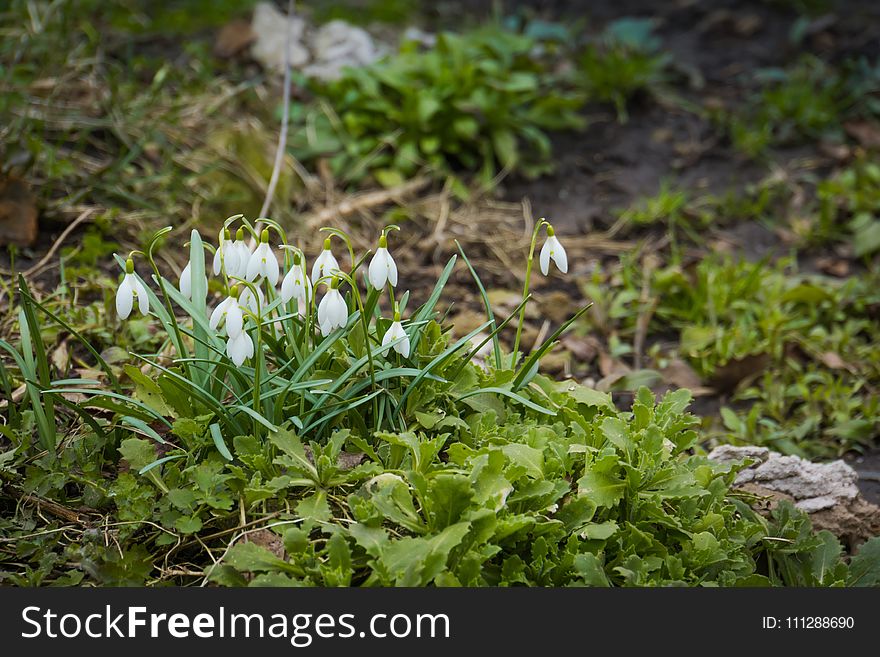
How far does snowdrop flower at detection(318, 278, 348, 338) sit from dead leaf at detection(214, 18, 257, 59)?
3.04 metres

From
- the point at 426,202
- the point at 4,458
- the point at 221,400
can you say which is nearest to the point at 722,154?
the point at 426,202

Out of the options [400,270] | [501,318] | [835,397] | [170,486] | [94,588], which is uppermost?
[400,270]

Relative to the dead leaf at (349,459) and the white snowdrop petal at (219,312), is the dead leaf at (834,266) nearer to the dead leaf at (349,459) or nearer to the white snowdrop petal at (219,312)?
the dead leaf at (349,459)

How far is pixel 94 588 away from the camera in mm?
1903

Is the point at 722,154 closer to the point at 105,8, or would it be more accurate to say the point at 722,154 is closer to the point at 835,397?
the point at 835,397

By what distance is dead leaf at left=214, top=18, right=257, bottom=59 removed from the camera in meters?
4.67

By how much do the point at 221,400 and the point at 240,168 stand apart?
72.2 inches

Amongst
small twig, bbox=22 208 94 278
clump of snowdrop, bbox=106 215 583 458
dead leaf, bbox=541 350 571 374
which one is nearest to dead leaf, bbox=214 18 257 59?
small twig, bbox=22 208 94 278

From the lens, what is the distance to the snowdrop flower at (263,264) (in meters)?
2.04

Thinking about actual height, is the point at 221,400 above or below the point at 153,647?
above

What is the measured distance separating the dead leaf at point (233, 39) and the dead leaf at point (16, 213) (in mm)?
1725

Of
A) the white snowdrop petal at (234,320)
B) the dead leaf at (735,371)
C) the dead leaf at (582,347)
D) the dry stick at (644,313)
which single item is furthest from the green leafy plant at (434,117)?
the white snowdrop petal at (234,320)

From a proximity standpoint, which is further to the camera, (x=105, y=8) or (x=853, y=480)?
(x=105, y=8)

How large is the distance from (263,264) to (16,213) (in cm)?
162
